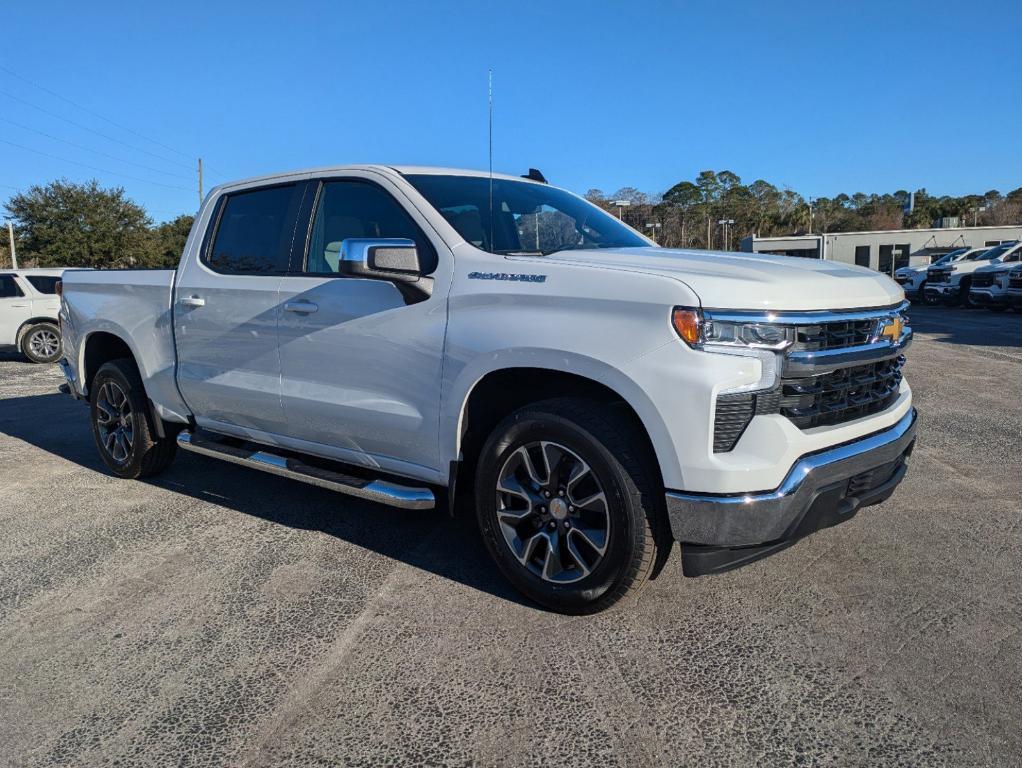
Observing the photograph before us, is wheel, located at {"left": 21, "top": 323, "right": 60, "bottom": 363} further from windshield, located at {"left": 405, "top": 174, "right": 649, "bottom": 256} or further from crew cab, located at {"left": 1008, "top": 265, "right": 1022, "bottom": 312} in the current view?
crew cab, located at {"left": 1008, "top": 265, "right": 1022, "bottom": 312}

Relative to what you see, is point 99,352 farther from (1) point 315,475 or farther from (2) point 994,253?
(2) point 994,253

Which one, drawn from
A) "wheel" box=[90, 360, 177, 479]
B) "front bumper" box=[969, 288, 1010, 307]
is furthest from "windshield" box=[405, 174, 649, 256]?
"front bumper" box=[969, 288, 1010, 307]

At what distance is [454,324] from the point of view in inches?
135

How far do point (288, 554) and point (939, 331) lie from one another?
15359mm

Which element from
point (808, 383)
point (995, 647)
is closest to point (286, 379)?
point (808, 383)

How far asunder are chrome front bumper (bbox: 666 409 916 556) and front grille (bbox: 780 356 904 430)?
0.13 metres

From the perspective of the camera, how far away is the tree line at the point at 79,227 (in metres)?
41.9

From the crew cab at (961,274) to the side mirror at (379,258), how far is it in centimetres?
2322

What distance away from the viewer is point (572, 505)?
318cm

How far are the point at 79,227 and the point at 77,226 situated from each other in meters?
0.11

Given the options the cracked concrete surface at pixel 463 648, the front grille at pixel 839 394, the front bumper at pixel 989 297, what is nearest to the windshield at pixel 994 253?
the front bumper at pixel 989 297

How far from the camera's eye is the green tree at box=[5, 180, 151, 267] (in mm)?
41906

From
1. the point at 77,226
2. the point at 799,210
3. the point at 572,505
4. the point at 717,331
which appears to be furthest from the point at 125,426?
the point at 799,210

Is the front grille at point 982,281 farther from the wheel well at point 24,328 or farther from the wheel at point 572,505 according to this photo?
the wheel well at point 24,328
